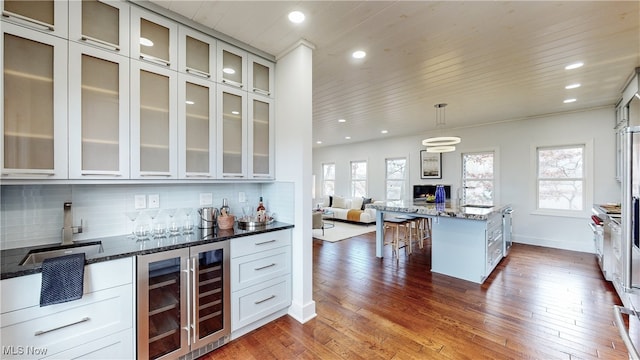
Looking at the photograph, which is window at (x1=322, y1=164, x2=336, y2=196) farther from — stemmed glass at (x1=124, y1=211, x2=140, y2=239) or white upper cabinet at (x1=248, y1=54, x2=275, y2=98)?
stemmed glass at (x1=124, y1=211, x2=140, y2=239)

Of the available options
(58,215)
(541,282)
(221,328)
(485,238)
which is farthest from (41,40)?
(541,282)

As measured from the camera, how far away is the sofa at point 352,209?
7.39 meters

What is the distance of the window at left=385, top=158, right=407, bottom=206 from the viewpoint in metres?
7.54

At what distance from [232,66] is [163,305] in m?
2.10

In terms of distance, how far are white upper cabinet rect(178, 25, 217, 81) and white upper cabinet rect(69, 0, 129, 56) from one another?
0.38 meters

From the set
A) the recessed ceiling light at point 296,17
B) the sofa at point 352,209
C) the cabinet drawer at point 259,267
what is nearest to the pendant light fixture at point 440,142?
the sofa at point 352,209

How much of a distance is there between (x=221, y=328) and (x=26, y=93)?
2.04 metres

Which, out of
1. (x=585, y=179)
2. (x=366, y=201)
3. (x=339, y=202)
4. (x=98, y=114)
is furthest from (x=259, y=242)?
(x=339, y=202)

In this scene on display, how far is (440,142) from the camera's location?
4.34 meters

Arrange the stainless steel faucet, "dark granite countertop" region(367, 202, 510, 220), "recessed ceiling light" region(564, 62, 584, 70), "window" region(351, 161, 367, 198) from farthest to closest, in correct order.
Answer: "window" region(351, 161, 367, 198), "dark granite countertop" region(367, 202, 510, 220), "recessed ceiling light" region(564, 62, 584, 70), the stainless steel faucet

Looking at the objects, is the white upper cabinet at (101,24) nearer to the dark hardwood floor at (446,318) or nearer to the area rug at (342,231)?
the dark hardwood floor at (446,318)

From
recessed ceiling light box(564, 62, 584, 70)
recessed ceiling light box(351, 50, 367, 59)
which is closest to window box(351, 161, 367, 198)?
recessed ceiling light box(564, 62, 584, 70)

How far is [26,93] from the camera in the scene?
5.02ft

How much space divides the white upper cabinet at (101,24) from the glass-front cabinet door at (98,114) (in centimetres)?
6
